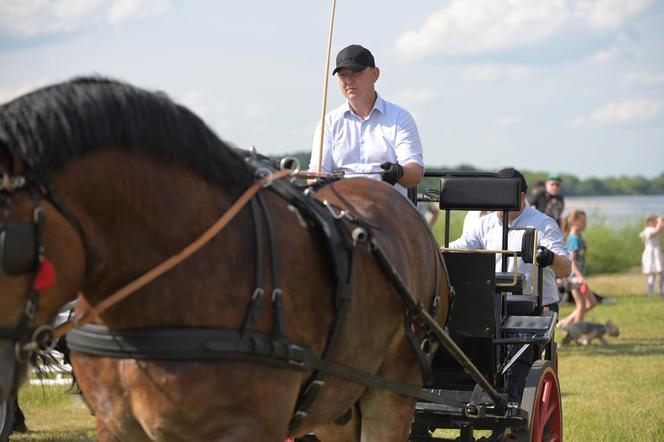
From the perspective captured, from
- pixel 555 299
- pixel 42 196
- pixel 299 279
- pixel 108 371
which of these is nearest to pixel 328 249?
pixel 299 279

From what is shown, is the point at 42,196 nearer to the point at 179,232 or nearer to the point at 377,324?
the point at 179,232

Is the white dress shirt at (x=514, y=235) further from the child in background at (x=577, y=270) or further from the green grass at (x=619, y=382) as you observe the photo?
the child in background at (x=577, y=270)

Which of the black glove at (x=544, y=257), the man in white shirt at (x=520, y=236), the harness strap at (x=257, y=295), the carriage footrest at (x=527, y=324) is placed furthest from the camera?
the man in white shirt at (x=520, y=236)

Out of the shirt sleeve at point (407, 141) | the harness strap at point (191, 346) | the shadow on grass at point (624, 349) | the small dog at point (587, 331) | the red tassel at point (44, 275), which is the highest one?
the shirt sleeve at point (407, 141)

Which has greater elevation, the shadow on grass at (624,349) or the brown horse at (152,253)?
the brown horse at (152,253)

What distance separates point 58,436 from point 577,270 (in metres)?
8.00

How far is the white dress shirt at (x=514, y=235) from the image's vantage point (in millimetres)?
6465

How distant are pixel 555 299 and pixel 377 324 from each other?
3530 millimetres

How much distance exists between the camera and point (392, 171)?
15.3 feet

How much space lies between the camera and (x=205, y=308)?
3.02 meters

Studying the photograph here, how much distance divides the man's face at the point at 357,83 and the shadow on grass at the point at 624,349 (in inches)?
286

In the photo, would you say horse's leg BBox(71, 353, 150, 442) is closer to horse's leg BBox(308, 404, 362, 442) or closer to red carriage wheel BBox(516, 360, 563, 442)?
horse's leg BBox(308, 404, 362, 442)

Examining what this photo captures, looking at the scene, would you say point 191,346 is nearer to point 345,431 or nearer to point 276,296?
point 276,296

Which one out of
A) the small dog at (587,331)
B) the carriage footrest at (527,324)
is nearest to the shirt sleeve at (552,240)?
the carriage footrest at (527,324)
